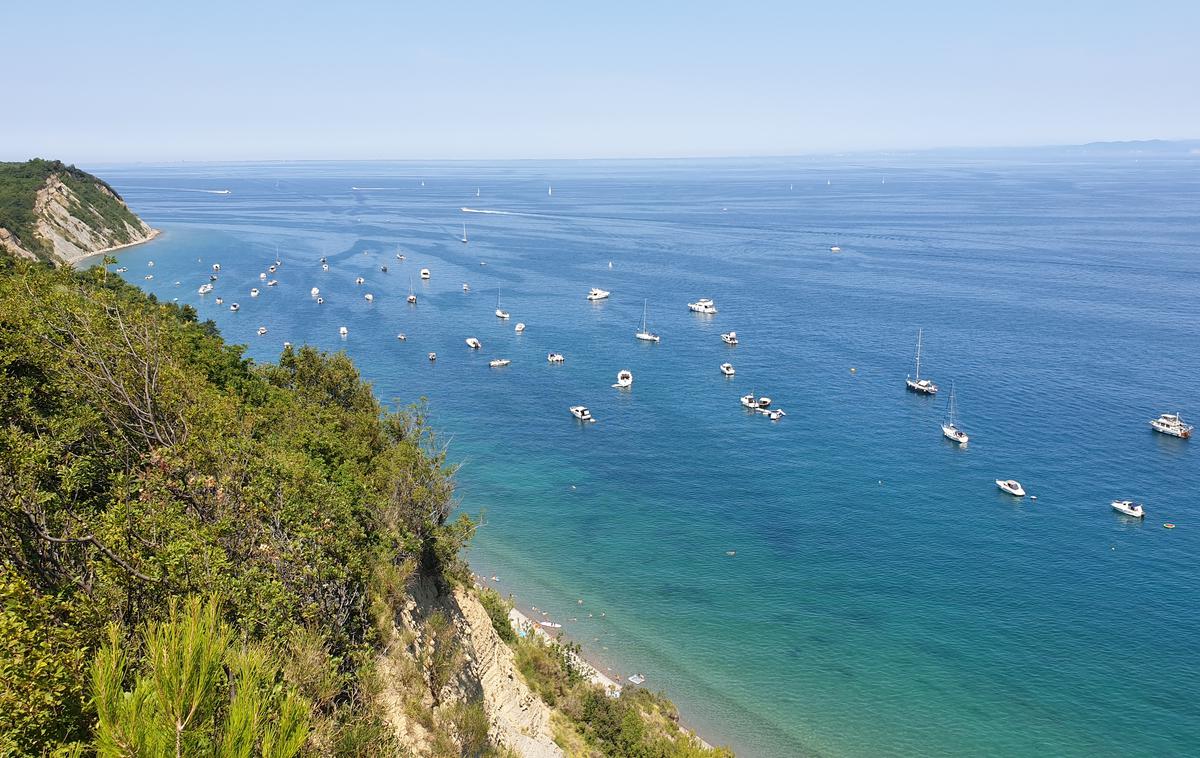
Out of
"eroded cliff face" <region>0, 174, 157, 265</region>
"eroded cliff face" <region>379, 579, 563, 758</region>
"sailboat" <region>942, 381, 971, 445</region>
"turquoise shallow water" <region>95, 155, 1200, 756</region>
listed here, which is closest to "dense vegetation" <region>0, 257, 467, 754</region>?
"eroded cliff face" <region>379, 579, 563, 758</region>

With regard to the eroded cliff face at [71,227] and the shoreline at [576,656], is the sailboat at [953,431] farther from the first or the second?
the eroded cliff face at [71,227]

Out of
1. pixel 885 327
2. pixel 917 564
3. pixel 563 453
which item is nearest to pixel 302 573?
pixel 917 564

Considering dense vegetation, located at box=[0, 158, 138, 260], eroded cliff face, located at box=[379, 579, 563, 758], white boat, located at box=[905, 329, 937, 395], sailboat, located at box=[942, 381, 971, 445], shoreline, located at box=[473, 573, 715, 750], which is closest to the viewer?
eroded cliff face, located at box=[379, 579, 563, 758]

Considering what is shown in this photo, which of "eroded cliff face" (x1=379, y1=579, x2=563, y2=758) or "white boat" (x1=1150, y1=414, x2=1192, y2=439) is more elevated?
"eroded cliff face" (x1=379, y1=579, x2=563, y2=758)

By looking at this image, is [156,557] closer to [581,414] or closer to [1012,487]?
[581,414]

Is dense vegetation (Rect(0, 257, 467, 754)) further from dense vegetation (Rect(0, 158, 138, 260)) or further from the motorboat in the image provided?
dense vegetation (Rect(0, 158, 138, 260))
